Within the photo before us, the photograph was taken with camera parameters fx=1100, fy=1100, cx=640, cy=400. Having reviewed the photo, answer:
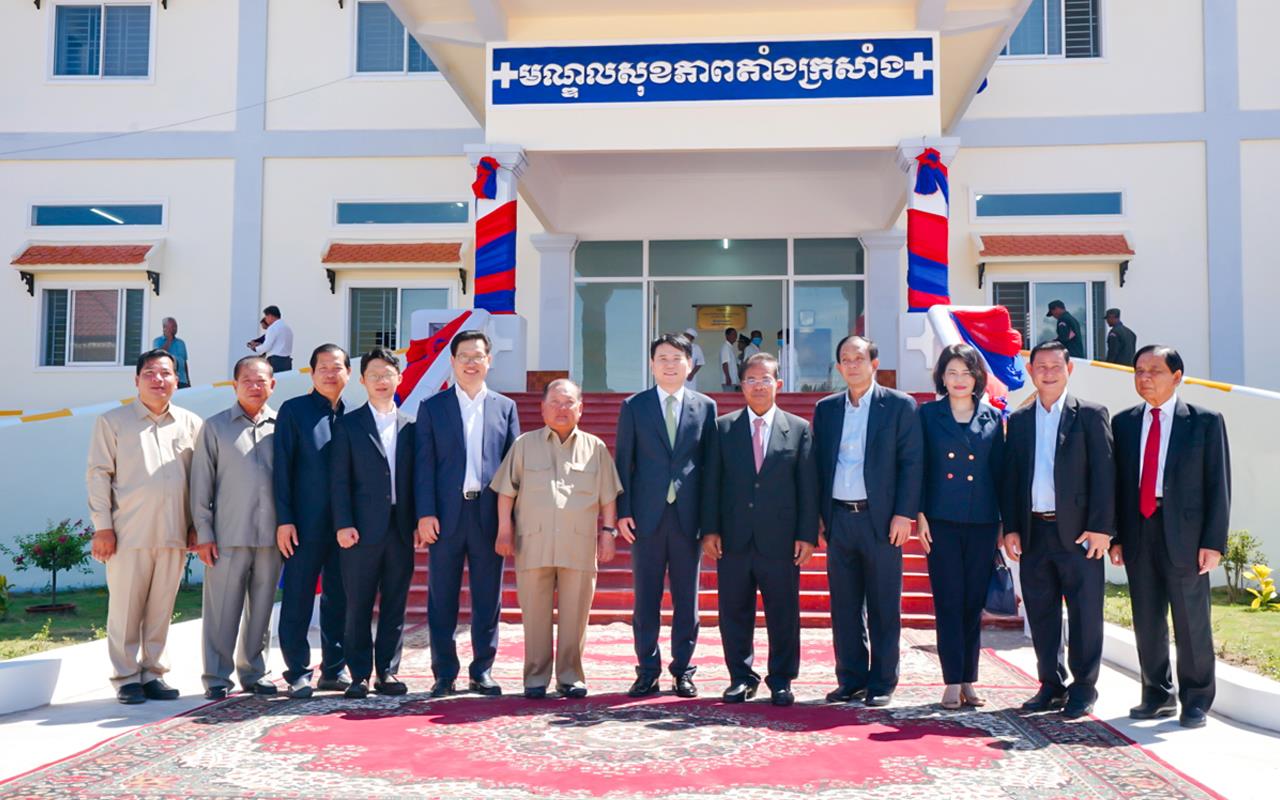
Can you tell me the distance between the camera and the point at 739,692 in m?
5.20

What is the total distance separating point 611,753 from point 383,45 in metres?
12.6

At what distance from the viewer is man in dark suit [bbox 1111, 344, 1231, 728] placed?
15.8 ft

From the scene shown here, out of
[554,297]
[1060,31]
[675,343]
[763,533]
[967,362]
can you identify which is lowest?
[763,533]

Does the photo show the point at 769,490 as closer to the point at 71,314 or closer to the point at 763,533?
the point at 763,533

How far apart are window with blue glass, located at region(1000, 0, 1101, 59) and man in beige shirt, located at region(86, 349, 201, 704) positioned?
12.1 m

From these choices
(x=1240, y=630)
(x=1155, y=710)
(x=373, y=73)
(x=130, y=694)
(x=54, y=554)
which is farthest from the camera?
(x=373, y=73)

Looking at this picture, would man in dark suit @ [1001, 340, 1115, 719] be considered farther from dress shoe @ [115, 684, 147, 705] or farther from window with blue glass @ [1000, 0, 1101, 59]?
window with blue glass @ [1000, 0, 1101, 59]

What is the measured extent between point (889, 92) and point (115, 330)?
1055cm

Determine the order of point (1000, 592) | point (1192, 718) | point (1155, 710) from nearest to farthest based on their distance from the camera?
1. point (1192, 718)
2. point (1155, 710)
3. point (1000, 592)

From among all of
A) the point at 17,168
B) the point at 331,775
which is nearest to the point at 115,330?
the point at 17,168

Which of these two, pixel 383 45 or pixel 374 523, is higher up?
pixel 383 45

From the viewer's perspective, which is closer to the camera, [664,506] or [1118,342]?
[664,506]

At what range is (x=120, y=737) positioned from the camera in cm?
452

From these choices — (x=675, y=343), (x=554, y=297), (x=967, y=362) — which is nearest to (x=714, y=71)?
(x=554, y=297)
